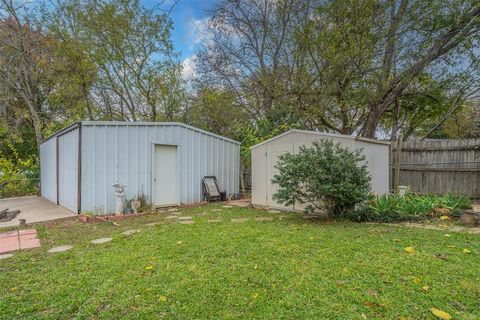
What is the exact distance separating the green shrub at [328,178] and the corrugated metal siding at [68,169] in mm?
5202

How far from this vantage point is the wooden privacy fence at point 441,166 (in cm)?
766

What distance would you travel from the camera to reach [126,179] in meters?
7.24

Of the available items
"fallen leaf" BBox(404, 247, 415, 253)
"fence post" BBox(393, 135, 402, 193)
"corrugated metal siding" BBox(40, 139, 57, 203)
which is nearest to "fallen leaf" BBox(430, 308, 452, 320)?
"fallen leaf" BBox(404, 247, 415, 253)

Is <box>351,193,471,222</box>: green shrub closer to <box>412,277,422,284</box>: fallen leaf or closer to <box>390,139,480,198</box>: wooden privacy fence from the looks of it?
<box>390,139,480,198</box>: wooden privacy fence

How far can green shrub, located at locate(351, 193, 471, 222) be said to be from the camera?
5.58 metres

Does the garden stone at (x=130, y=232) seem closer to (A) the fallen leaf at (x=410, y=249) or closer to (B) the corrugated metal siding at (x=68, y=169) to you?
(B) the corrugated metal siding at (x=68, y=169)

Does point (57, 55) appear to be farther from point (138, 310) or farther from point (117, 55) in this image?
point (138, 310)

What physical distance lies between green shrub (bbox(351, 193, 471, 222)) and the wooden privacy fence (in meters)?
2.14

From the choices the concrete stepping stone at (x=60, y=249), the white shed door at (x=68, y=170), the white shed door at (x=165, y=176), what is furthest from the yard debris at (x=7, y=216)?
the concrete stepping stone at (x=60, y=249)

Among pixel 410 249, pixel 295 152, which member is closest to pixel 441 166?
pixel 295 152

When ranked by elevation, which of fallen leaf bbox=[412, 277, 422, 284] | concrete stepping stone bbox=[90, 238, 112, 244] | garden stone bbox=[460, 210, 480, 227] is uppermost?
garden stone bbox=[460, 210, 480, 227]

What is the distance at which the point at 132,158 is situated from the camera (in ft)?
24.1

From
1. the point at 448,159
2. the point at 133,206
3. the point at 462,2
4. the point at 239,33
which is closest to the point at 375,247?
the point at 133,206

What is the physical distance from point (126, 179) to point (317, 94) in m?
6.53
